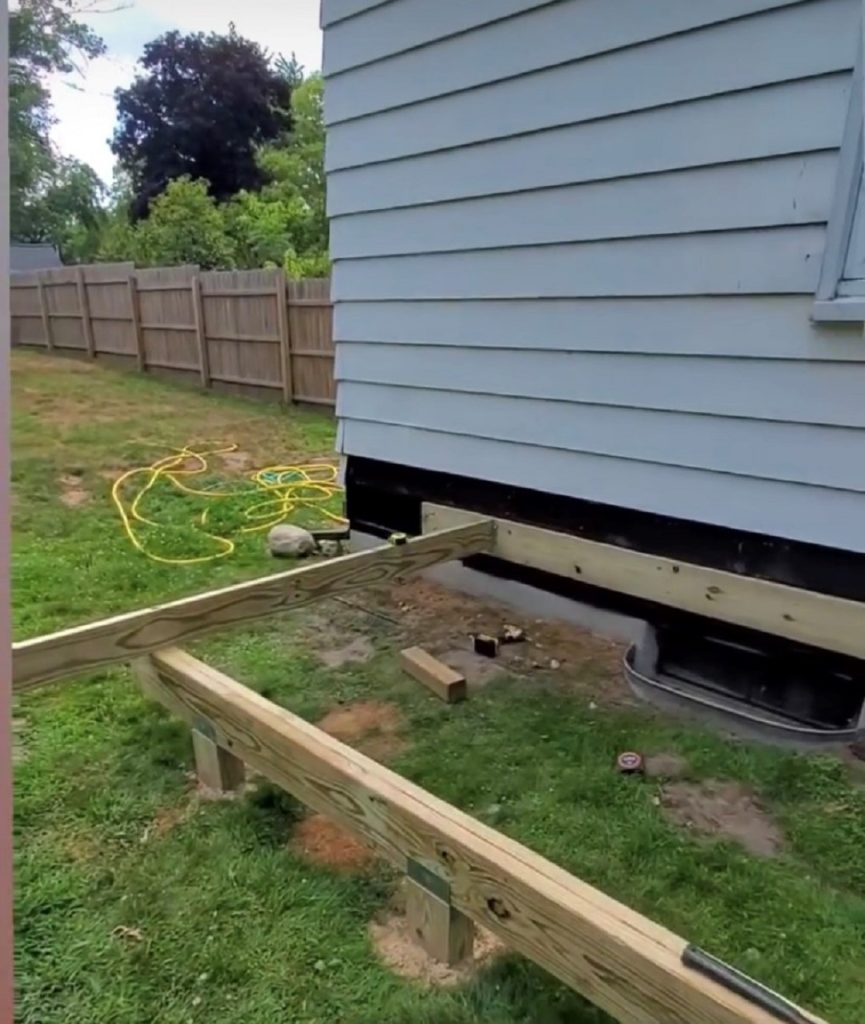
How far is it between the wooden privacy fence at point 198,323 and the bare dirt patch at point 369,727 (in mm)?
5325

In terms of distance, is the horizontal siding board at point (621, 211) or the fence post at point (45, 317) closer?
the horizontal siding board at point (621, 211)

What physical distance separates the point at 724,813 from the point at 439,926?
3.09 ft

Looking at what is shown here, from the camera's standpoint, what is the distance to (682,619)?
2904 millimetres

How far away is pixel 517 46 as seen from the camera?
288cm

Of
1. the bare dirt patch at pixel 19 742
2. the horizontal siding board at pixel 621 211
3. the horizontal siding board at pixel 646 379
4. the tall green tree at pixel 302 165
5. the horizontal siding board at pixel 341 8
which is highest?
the tall green tree at pixel 302 165

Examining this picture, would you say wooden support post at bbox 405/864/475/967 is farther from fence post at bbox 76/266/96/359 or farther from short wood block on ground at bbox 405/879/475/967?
fence post at bbox 76/266/96/359

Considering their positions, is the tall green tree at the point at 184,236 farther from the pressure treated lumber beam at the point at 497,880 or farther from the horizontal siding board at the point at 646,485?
the pressure treated lumber beam at the point at 497,880

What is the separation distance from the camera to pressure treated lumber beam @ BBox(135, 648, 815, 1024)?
1.19 meters

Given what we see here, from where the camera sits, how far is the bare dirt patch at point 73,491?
5605 millimetres

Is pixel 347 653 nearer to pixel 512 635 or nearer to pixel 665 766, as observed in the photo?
pixel 512 635

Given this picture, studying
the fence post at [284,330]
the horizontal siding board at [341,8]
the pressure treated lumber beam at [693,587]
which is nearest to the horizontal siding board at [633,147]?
the horizontal siding board at [341,8]

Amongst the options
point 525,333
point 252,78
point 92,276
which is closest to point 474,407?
point 525,333

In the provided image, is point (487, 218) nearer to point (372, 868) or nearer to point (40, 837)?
point (372, 868)

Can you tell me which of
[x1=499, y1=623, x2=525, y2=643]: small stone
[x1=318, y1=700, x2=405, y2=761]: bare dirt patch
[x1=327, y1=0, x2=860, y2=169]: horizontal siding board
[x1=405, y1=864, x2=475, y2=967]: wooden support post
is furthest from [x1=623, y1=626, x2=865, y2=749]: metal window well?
[x1=327, y1=0, x2=860, y2=169]: horizontal siding board
